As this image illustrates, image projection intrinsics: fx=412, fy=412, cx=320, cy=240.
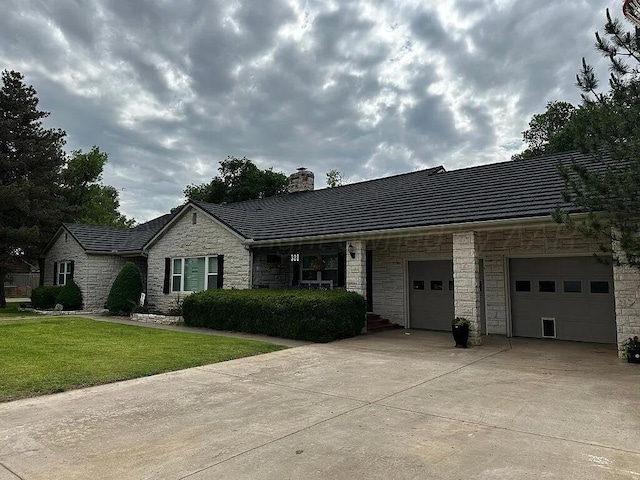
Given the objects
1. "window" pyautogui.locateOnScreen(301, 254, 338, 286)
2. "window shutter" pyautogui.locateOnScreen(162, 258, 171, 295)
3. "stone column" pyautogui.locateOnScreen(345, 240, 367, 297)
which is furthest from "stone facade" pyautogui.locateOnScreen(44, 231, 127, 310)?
"stone column" pyautogui.locateOnScreen(345, 240, 367, 297)

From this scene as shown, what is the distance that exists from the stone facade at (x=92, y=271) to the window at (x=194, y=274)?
533 cm

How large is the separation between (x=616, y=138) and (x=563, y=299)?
491cm

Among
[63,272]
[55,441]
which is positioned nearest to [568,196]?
[55,441]

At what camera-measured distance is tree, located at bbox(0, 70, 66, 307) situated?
2102 cm

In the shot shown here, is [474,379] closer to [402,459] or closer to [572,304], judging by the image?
[402,459]

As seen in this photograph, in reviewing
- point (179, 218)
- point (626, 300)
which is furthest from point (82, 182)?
point (626, 300)

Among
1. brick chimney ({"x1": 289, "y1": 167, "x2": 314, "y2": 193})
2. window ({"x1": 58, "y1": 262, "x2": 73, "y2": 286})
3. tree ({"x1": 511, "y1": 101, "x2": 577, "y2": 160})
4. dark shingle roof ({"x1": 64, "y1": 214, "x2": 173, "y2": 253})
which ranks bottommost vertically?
window ({"x1": 58, "y1": 262, "x2": 73, "y2": 286})

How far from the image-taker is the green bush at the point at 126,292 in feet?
58.0

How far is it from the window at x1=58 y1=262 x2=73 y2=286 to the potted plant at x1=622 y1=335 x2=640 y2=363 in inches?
894

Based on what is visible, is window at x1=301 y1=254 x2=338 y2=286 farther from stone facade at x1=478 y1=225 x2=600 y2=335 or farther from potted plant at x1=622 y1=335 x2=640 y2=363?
potted plant at x1=622 y1=335 x2=640 y2=363

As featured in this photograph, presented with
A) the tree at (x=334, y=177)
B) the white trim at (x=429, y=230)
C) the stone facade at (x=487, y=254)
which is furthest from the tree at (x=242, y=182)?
the stone facade at (x=487, y=254)

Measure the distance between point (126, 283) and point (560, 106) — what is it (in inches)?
1445

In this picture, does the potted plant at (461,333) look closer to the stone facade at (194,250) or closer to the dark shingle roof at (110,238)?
the stone facade at (194,250)

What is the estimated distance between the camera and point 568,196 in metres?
8.12
